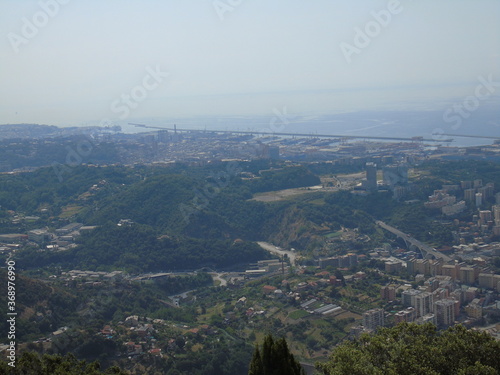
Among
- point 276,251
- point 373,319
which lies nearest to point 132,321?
point 373,319

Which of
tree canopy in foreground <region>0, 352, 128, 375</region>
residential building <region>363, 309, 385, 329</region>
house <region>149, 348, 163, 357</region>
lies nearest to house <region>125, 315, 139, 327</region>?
house <region>149, 348, 163, 357</region>

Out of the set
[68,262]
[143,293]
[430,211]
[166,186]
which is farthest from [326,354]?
[166,186]

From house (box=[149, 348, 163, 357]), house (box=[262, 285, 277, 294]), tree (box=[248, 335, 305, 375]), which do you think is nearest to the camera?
tree (box=[248, 335, 305, 375])

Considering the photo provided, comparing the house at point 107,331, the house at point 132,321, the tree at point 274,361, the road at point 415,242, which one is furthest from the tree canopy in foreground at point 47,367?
the road at point 415,242

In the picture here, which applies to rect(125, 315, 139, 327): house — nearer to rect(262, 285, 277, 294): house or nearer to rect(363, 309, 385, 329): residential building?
rect(262, 285, 277, 294): house

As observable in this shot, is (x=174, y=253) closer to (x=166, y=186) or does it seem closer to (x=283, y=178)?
(x=166, y=186)

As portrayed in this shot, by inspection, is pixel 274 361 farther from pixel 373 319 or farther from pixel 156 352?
pixel 373 319

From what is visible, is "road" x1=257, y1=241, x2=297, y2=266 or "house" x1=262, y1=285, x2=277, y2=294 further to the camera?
"road" x1=257, y1=241, x2=297, y2=266

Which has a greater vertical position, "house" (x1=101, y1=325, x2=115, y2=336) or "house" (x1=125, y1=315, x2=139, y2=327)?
"house" (x1=101, y1=325, x2=115, y2=336)
